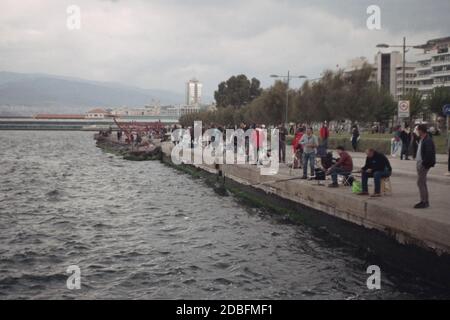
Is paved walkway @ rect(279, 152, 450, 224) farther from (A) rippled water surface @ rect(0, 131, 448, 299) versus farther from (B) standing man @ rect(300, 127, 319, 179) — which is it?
(A) rippled water surface @ rect(0, 131, 448, 299)

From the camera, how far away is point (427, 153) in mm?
13078

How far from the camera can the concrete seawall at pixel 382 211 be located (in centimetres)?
1189

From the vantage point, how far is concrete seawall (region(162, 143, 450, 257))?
39.0 ft

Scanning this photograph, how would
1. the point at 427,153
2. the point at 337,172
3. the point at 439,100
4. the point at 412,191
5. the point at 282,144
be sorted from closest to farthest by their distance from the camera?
the point at 427,153 < the point at 412,191 < the point at 337,172 < the point at 282,144 < the point at 439,100

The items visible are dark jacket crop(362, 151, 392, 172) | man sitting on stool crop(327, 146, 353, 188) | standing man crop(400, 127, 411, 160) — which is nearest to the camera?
dark jacket crop(362, 151, 392, 172)

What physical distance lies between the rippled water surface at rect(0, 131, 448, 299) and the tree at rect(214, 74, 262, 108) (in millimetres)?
115998

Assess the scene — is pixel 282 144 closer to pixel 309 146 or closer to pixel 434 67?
pixel 309 146

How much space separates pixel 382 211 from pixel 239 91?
130557 mm

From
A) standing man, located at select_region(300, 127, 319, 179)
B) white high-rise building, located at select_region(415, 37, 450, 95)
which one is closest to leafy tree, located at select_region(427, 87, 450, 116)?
white high-rise building, located at select_region(415, 37, 450, 95)

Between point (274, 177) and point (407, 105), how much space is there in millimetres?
11871

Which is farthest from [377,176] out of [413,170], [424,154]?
[413,170]
